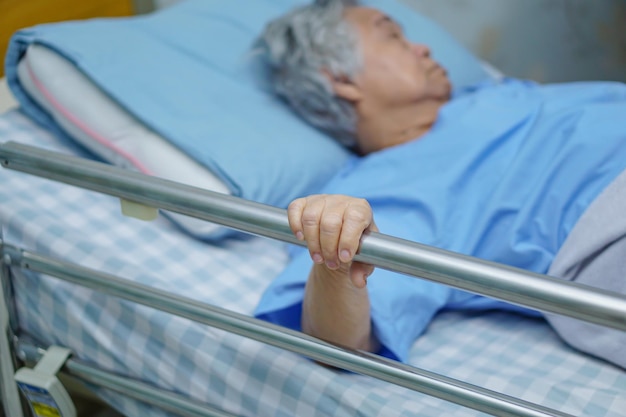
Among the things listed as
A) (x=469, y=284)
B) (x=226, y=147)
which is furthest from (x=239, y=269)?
(x=469, y=284)

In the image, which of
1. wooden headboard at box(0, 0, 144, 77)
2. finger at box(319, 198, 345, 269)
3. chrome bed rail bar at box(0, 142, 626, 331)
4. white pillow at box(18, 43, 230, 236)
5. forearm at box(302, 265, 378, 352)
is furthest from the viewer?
wooden headboard at box(0, 0, 144, 77)

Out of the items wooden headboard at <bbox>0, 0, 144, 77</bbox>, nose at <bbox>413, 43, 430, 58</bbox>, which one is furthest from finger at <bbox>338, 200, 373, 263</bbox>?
wooden headboard at <bbox>0, 0, 144, 77</bbox>

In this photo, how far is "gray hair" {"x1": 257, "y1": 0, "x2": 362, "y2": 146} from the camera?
148 centimetres

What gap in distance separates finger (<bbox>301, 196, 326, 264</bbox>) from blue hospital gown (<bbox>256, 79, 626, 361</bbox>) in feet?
0.89

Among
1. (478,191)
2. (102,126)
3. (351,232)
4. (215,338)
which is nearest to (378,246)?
(351,232)

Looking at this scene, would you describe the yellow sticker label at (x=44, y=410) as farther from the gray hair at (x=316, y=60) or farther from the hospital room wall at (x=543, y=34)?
the hospital room wall at (x=543, y=34)

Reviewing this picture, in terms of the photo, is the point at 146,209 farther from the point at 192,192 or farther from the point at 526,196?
the point at 526,196

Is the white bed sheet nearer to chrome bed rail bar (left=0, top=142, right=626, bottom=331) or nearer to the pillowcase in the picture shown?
the pillowcase

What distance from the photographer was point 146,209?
0.96 m

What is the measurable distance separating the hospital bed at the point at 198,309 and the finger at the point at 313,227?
23mm

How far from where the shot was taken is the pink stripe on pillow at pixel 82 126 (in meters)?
1.34

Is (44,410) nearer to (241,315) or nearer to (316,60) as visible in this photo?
(241,315)

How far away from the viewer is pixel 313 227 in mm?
828

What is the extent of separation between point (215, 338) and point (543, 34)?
1.68 metres
